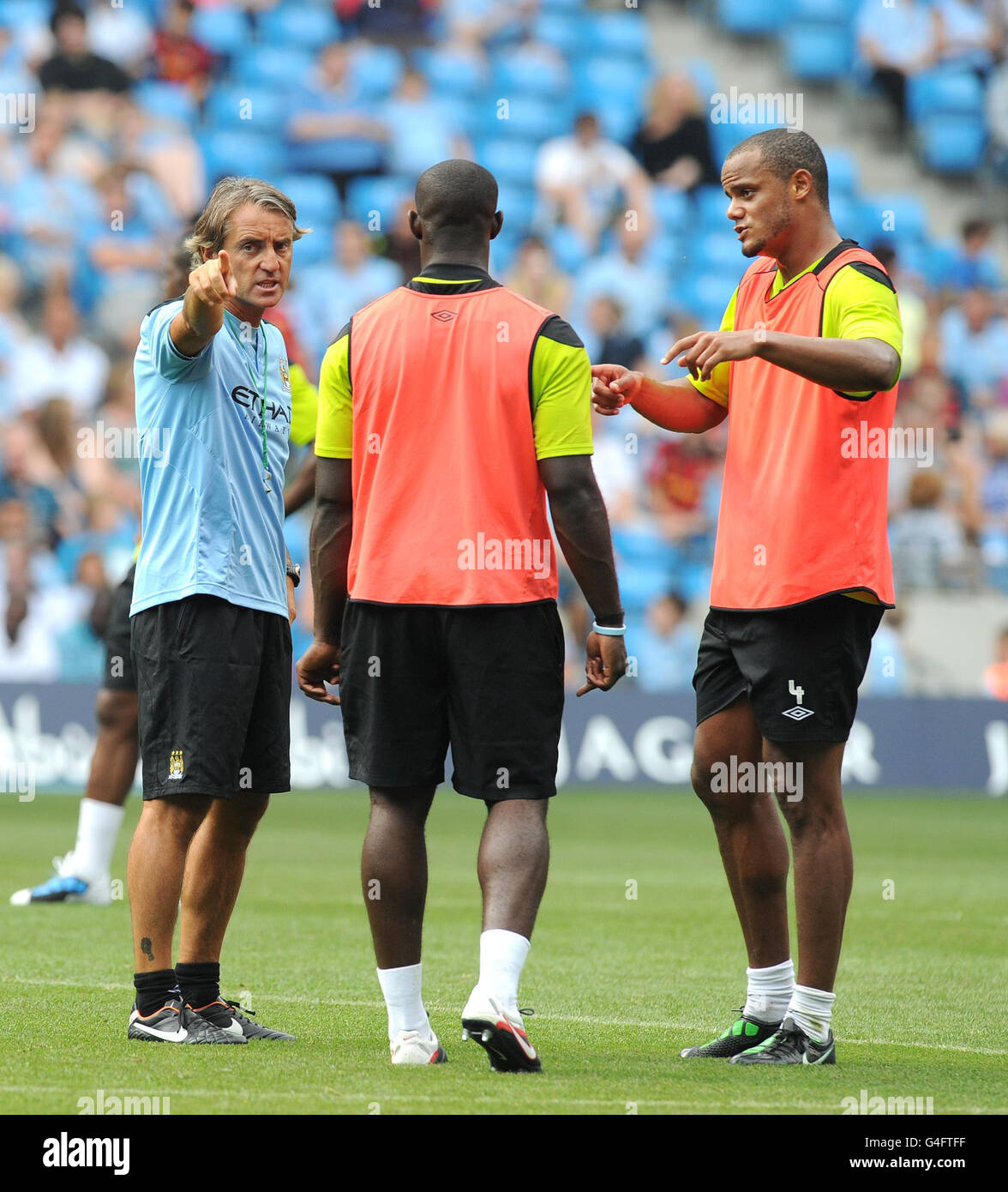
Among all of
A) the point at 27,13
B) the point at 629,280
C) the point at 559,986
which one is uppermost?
Answer: the point at 27,13

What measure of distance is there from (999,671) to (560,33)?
34.5 ft

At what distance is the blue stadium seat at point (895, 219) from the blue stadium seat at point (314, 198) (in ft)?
19.3

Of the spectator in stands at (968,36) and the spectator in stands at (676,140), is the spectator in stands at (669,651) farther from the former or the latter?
the spectator in stands at (968,36)

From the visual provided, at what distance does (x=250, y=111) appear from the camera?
20406 mm

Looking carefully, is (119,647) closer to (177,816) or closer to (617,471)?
(177,816)

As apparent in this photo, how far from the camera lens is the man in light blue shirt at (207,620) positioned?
5.34 metres

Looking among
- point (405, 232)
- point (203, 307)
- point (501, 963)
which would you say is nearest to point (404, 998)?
point (501, 963)

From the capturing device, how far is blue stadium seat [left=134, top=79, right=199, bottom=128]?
2014 centimetres

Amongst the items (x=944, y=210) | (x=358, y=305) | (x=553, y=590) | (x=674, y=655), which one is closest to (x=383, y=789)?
(x=553, y=590)

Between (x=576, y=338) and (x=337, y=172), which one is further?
(x=337, y=172)

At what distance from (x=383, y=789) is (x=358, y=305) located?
13.5 m
